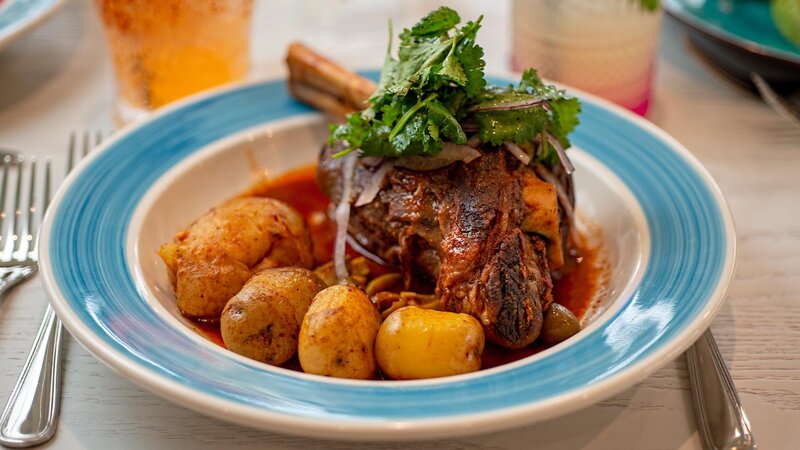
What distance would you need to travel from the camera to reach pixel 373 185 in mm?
2371

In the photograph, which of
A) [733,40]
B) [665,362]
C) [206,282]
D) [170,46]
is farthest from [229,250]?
[733,40]

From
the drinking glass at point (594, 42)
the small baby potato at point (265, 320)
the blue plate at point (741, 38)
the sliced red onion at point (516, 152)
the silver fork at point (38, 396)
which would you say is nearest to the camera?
the silver fork at point (38, 396)

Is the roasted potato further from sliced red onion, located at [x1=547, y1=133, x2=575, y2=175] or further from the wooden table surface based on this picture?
sliced red onion, located at [x1=547, y1=133, x2=575, y2=175]

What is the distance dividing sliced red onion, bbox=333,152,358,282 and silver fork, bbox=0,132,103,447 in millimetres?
Answer: 772

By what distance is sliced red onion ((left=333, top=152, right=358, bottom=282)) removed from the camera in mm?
2350

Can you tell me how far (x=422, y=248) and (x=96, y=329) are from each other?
0.88 meters

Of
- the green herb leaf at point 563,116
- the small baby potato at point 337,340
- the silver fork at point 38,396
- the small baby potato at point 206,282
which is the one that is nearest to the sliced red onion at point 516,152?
the green herb leaf at point 563,116

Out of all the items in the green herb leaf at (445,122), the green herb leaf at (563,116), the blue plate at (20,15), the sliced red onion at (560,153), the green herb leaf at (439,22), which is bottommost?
the blue plate at (20,15)

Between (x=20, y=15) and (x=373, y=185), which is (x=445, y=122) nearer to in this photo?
(x=373, y=185)

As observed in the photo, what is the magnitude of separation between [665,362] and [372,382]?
2.02ft

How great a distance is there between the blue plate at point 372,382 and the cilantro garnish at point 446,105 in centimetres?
40

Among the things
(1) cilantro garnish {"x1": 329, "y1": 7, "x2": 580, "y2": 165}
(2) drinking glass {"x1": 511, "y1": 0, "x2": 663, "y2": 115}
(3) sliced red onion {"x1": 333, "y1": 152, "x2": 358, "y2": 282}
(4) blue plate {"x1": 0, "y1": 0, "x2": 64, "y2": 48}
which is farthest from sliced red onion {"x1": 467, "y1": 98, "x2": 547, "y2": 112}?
(4) blue plate {"x1": 0, "y1": 0, "x2": 64, "y2": 48}

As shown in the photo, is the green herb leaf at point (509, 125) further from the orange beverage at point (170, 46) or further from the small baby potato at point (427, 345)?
the orange beverage at point (170, 46)

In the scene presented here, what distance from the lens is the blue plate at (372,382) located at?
1580 millimetres
